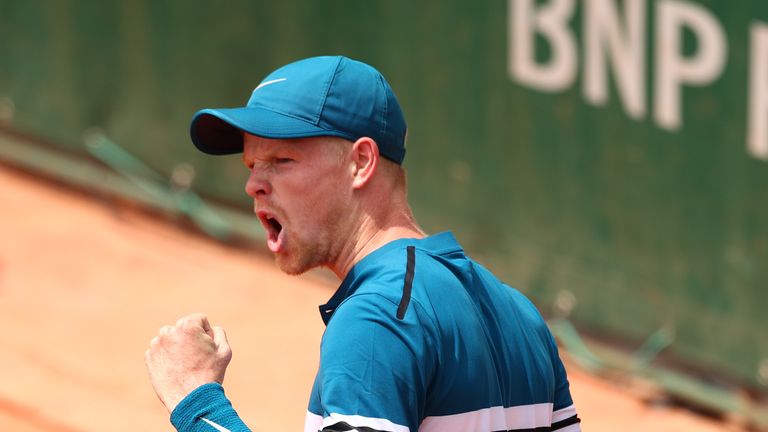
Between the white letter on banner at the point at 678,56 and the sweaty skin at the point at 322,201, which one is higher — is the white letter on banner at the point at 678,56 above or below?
above

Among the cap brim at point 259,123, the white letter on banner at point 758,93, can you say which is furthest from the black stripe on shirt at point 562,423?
the white letter on banner at point 758,93

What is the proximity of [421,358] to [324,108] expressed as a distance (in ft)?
1.85

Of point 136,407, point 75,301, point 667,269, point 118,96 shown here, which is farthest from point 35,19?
point 667,269

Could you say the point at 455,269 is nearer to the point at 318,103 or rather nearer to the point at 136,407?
the point at 318,103

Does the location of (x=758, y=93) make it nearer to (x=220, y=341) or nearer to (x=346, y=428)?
(x=220, y=341)

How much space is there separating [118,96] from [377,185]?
6629 mm

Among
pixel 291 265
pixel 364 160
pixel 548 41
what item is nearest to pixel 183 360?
pixel 291 265

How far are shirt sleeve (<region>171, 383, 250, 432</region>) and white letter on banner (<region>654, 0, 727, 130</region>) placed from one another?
4426mm

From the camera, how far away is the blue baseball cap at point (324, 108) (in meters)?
2.57

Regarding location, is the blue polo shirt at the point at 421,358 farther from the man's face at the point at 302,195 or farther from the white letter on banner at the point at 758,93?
the white letter on banner at the point at 758,93

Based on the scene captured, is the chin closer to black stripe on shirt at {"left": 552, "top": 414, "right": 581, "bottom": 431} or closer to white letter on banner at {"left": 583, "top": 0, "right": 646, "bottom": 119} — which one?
black stripe on shirt at {"left": 552, "top": 414, "right": 581, "bottom": 431}

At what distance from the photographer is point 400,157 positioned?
8.93 ft

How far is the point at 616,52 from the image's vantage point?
6.69 m

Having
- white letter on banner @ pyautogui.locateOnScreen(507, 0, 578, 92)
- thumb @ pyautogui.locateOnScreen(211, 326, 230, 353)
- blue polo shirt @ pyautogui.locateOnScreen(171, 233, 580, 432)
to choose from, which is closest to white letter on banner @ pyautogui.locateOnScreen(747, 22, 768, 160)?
white letter on banner @ pyautogui.locateOnScreen(507, 0, 578, 92)
